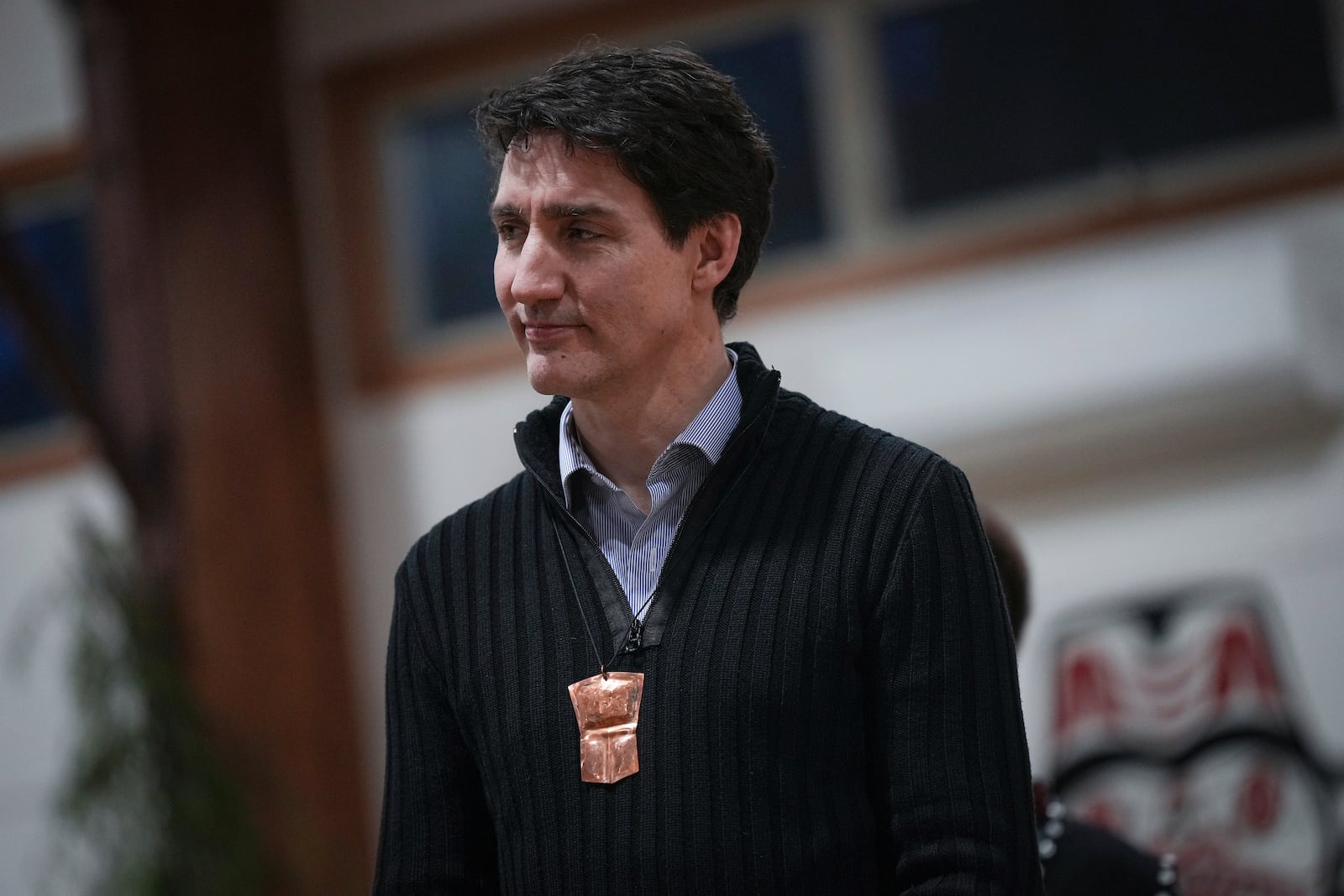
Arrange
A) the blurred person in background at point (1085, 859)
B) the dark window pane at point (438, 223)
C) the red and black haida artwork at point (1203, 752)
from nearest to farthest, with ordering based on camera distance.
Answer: the blurred person in background at point (1085, 859)
the red and black haida artwork at point (1203, 752)
the dark window pane at point (438, 223)

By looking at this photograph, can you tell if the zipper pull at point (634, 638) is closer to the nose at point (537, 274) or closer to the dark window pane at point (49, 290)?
the nose at point (537, 274)

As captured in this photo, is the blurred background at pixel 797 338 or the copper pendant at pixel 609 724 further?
the blurred background at pixel 797 338

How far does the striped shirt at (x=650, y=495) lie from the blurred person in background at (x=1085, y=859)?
0.54 m

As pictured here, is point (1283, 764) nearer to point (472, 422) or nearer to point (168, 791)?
point (472, 422)

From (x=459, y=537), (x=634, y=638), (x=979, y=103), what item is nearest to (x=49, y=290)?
(x=979, y=103)

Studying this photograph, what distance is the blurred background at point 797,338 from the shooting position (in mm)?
3670

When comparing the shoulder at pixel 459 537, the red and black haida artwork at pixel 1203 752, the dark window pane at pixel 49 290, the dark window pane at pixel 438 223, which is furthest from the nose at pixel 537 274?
the dark window pane at pixel 49 290

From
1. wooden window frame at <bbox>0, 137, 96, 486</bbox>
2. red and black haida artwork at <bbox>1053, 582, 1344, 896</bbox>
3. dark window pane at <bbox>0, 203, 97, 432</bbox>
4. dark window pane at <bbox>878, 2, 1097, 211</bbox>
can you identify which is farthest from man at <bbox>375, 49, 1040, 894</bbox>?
dark window pane at <bbox>0, 203, 97, 432</bbox>

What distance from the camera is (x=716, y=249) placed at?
1343mm

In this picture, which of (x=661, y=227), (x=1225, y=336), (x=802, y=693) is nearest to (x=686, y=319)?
(x=661, y=227)

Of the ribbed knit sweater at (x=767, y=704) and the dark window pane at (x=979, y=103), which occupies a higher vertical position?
the dark window pane at (x=979, y=103)

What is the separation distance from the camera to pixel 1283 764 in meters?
3.38

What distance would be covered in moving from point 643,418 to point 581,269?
0.47 ft

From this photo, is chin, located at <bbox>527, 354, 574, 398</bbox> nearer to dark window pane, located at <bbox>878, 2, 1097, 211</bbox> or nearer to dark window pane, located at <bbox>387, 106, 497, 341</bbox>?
dark window pane, located at <bbox>878, 2, 1097, 211</bbox>
